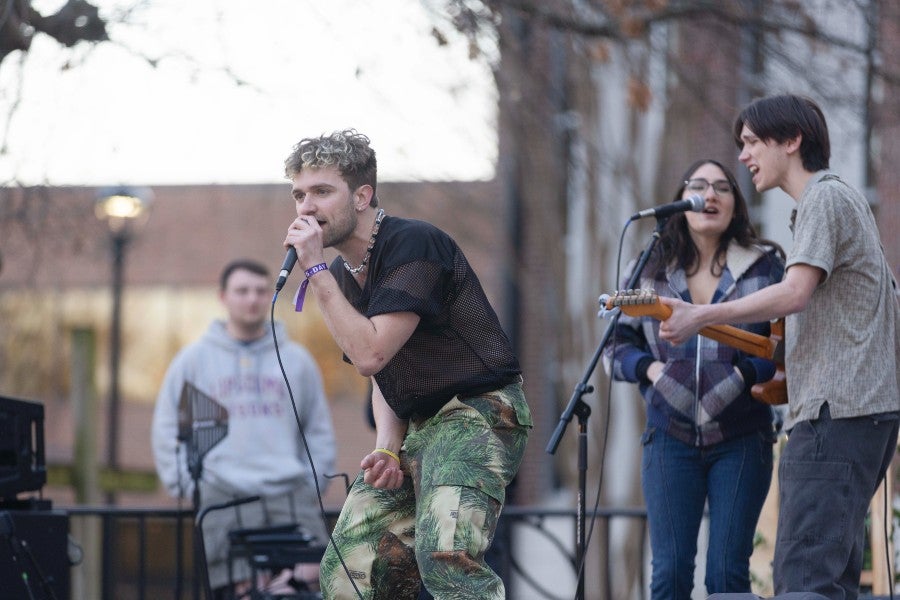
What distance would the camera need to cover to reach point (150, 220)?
2662 cm

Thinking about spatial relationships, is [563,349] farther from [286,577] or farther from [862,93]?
[286,577]

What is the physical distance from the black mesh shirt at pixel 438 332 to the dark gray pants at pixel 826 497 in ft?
3.33

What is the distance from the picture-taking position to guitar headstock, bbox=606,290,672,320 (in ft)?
14.9

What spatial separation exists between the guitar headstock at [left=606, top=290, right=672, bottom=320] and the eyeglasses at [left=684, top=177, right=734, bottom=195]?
1.01 metres

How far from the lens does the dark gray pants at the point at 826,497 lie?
4.38 metres

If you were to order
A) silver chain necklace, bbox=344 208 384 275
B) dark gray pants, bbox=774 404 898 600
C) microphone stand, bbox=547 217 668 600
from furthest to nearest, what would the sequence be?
microphone stand, bbox=547 217 668 600 < silver chain necklace, bbox=344 208 384 275 < dark gray pants, bbox=774 404 898 600

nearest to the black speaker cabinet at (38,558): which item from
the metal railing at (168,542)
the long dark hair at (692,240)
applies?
the metal railing at (168,542)

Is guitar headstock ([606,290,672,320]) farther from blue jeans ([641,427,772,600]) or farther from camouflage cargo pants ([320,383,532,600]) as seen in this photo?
blue jeans ([641,427,772,600])

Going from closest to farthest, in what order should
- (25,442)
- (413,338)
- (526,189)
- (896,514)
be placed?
1. (413,338)
2. (25,442)
3. (896,514)
4. (526,189)

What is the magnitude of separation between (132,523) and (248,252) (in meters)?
9.52

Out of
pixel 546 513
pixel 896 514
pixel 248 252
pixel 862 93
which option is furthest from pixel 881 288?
pixel 248 252

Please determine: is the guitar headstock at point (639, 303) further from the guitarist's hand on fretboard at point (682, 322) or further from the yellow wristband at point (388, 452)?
the yellow wristband at point (388, 452)

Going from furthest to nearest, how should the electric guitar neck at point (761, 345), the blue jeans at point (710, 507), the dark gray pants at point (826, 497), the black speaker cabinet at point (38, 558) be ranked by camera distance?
1. the black speaker cabinet at point (38, 558)
2. the blue jeans at point (710, 507)
3. the electric guitar neck at point (761, 345)
4. the dark gray pants at point (826, 497)

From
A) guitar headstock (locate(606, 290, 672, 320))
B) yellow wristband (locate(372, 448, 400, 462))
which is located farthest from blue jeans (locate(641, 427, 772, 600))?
yellow wristband (locate(372, 448, 400, 462))
